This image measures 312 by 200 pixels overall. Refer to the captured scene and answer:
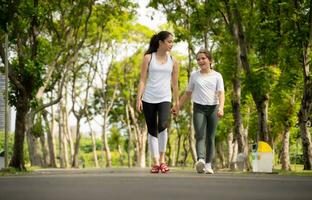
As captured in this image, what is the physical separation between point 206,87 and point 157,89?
2.93 ft

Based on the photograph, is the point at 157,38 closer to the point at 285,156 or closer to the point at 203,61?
the point at 203,61

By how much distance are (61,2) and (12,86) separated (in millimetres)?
6676

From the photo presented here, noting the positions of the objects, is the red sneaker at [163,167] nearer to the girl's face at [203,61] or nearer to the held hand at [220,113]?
the held hand at [220,113]

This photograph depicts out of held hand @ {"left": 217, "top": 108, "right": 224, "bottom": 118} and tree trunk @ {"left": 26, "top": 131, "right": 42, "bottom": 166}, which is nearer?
held hand @ {"left": 217, "top": 108, "right": 224, "bottom": 118}

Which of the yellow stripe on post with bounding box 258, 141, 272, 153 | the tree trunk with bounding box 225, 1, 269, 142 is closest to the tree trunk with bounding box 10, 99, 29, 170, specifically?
the tree trunk with bounding box 225, 1, 269, 142

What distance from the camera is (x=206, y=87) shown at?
11.2 m

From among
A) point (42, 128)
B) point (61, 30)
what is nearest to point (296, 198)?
point (61, 30)

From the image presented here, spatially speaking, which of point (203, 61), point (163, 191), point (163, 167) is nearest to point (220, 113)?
point (203, 61)

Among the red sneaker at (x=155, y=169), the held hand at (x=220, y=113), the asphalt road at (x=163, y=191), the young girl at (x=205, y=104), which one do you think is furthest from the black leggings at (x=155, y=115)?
the asphalt road at (x=163, y=191)

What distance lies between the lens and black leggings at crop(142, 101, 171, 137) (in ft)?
35.5

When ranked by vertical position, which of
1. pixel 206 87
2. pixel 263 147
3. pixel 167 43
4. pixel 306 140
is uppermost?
pixel 167 43

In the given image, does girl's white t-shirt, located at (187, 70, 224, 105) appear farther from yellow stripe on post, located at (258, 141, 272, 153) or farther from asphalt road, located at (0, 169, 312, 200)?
yellow stripe on post, located at (258, 141, 272, 153)

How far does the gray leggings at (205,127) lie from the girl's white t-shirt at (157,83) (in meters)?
0.66

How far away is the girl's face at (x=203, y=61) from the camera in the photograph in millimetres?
11188
